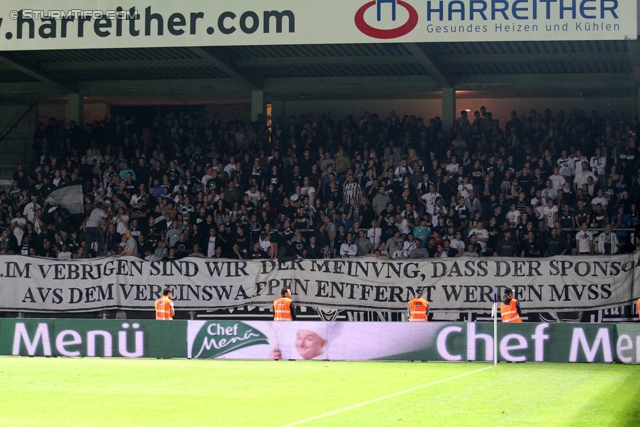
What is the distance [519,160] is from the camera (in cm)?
2814

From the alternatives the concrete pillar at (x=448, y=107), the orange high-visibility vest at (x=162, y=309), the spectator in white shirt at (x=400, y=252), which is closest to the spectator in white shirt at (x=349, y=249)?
the spectator in white shirt at (x=400, y=252)

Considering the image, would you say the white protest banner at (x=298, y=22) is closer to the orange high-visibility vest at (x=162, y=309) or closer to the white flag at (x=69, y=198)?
the orange high-visibility vest at (x=162, y=309)

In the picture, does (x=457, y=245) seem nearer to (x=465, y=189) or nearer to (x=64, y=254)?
(x=465, y=189)

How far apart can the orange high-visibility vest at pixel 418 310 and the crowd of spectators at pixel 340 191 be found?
302 centimetres

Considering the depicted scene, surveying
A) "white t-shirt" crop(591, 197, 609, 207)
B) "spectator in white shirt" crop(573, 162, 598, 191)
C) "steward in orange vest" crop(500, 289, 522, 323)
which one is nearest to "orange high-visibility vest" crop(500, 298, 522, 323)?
"steward in orange vest" crop(500, 289, 522, 323)

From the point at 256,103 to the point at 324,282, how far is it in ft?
35.4

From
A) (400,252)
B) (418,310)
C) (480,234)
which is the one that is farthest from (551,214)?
(418,310)

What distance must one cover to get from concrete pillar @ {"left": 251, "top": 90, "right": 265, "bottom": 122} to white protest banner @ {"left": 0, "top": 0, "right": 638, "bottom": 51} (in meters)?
11.2

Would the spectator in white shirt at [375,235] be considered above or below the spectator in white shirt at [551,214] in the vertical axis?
below

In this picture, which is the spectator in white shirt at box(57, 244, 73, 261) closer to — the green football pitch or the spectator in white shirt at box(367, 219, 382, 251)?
the green football pitch

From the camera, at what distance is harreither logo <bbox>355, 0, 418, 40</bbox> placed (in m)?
A: 21.8

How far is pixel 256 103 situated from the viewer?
1330 inches

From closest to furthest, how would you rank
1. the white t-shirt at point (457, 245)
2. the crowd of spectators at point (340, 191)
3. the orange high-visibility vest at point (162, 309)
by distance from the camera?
the orange high-visibility vest at point (162, 309) → the white t-shirt at point (457, 245) → the crowd of spectators at point (340, 191)

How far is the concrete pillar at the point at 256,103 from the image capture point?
33.7m
